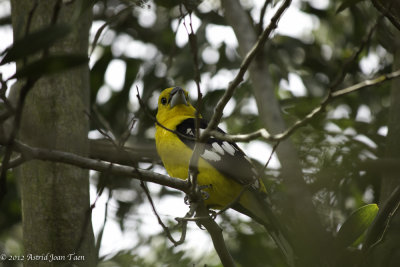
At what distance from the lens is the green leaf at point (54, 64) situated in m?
1.78

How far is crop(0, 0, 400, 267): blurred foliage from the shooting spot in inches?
188

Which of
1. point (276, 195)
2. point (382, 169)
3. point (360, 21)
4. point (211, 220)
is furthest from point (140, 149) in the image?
point (360, 21)

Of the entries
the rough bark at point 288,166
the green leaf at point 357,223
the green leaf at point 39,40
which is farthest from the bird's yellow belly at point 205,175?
the green leaf at point 39,40

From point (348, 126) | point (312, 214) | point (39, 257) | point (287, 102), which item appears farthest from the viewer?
point (287, 102)

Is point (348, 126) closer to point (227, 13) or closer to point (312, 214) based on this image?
point (227, 13)

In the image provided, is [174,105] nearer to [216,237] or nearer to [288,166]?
[288,166]

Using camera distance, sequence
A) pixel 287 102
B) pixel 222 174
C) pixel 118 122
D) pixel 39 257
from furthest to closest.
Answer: pixel 118 122 < pixel 287 102 < pixel 222 174 < pixel 39 257

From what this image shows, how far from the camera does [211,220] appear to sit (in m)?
3.36

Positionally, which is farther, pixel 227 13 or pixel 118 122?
pixel 118 122

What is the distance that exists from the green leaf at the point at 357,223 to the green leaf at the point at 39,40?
2.16 metres

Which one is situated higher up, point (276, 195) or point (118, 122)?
point (118, 122)

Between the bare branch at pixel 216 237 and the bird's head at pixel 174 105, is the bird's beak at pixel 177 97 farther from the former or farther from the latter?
the bare branch at pixel 216 237

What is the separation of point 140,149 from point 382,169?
2.17 meters

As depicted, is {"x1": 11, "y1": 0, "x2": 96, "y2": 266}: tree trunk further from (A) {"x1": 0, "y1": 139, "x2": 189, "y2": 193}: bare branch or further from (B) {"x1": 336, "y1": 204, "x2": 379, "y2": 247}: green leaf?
(B) {"x1": 336, "y1": 204, "x2": 379, "y2": 247}: green leaf
